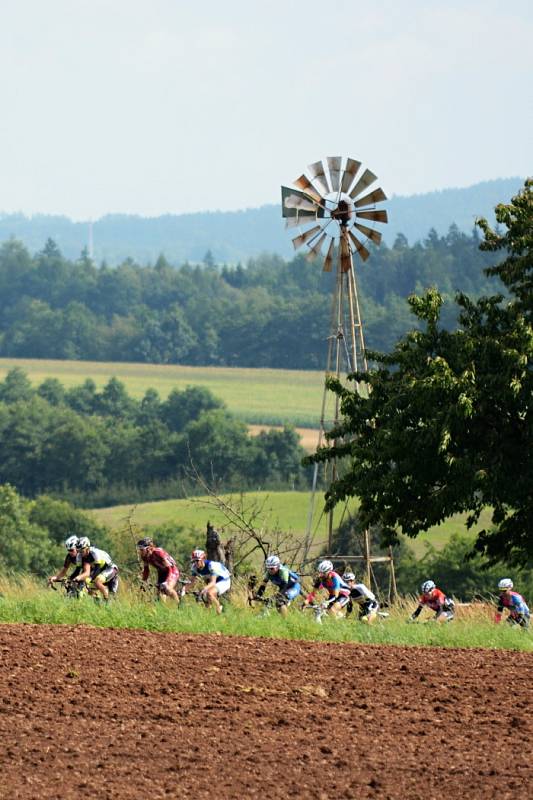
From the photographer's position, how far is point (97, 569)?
65.2ft

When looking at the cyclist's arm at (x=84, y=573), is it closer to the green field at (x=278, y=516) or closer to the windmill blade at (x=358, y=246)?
the windmill blade at (x=358, y=246)

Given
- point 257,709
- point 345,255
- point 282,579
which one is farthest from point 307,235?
point 257,709

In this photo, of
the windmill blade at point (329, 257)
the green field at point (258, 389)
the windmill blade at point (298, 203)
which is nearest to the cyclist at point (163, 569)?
the windmill blade at point (329, 257)

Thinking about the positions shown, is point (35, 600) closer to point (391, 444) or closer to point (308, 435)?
point (391, 444)

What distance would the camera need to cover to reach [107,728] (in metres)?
11.0

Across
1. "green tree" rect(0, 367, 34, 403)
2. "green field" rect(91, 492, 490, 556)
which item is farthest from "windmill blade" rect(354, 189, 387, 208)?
"green tree" rect(0, 367, 34, 403)

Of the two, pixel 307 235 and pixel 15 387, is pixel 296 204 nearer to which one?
pixel 307 235

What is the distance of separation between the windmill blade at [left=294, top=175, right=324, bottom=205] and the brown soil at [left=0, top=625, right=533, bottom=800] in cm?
1750

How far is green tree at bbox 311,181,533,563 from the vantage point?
2306 centimetres

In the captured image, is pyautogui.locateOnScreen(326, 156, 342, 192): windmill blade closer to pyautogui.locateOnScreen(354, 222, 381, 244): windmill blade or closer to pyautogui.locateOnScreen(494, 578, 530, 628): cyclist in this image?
pyautogui.locateOnScreen(354, 222, 381, 244): windmill blade

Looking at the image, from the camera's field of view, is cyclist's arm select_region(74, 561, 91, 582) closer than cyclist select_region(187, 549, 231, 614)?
No

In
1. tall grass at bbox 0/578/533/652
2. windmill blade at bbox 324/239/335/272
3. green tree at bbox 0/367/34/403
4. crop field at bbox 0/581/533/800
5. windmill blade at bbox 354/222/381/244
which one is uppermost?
windmill blade at bbox 354/222/381/244

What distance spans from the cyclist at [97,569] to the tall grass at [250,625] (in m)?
1.83

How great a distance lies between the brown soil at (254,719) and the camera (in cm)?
963
